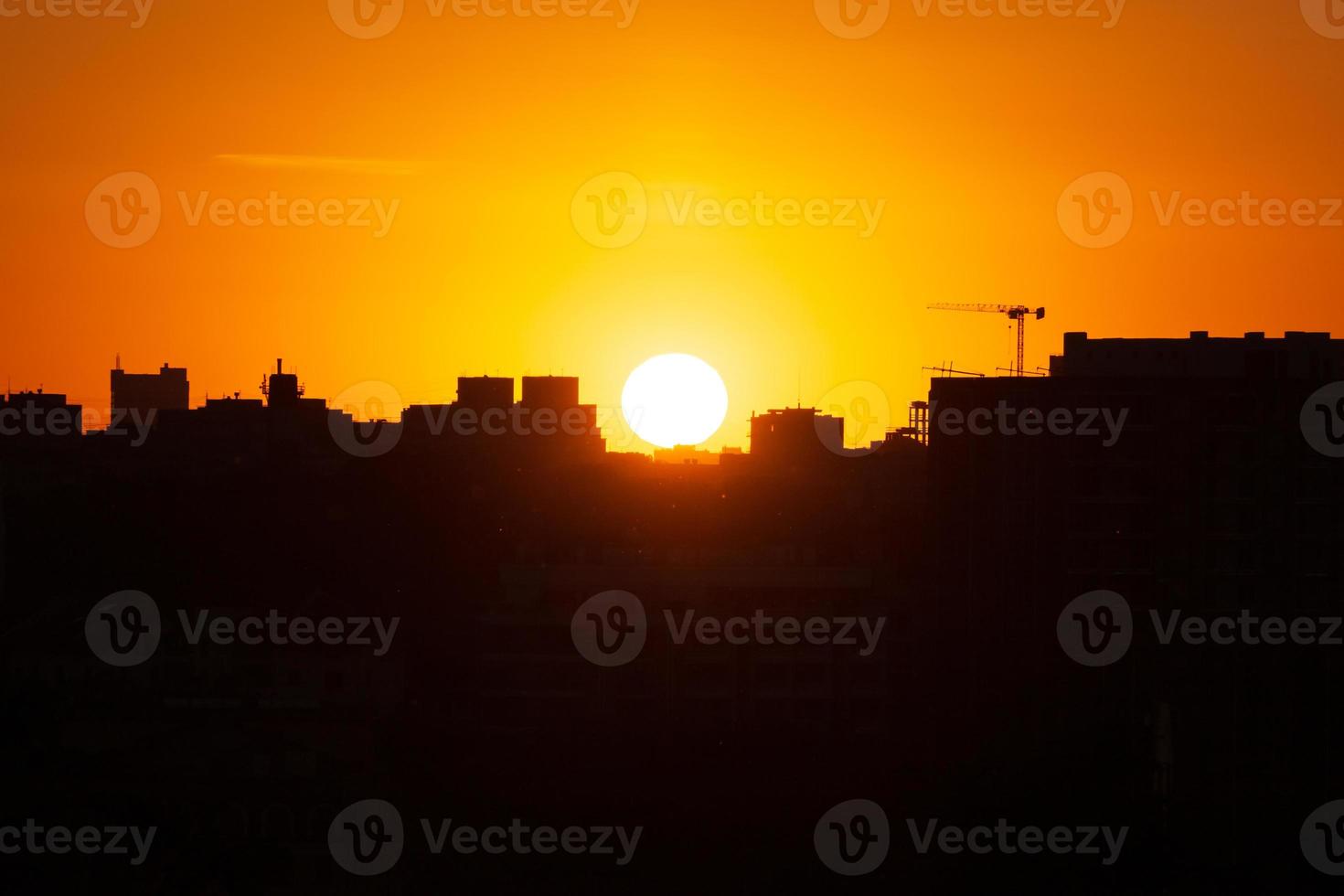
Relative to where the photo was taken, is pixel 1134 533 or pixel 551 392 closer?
pixel 1134 533

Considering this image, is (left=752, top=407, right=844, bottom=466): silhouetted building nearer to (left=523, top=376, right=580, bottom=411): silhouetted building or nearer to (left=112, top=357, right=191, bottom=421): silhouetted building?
(left=523, top=376, right=580, bottom=411): silhouetted building

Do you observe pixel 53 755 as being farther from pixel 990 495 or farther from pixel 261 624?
pixel 990 495

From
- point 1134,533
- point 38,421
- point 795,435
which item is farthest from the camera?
point 795,435

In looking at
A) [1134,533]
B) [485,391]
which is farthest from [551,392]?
[1134,533]

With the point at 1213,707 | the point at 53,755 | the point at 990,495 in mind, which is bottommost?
the point at 53,755

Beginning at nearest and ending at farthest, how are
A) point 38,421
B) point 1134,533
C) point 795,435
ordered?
point 1134,533 < point 38,421 < point 795,435

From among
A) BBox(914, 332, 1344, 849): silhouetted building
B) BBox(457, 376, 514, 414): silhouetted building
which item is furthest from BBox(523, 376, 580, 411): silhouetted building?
BBox(914, 332, 1344, 849): silhouetted building

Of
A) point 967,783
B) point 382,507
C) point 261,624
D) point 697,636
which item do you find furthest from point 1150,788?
point 382,507

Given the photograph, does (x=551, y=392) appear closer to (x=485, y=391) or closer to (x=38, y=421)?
(x=485, y=391)
